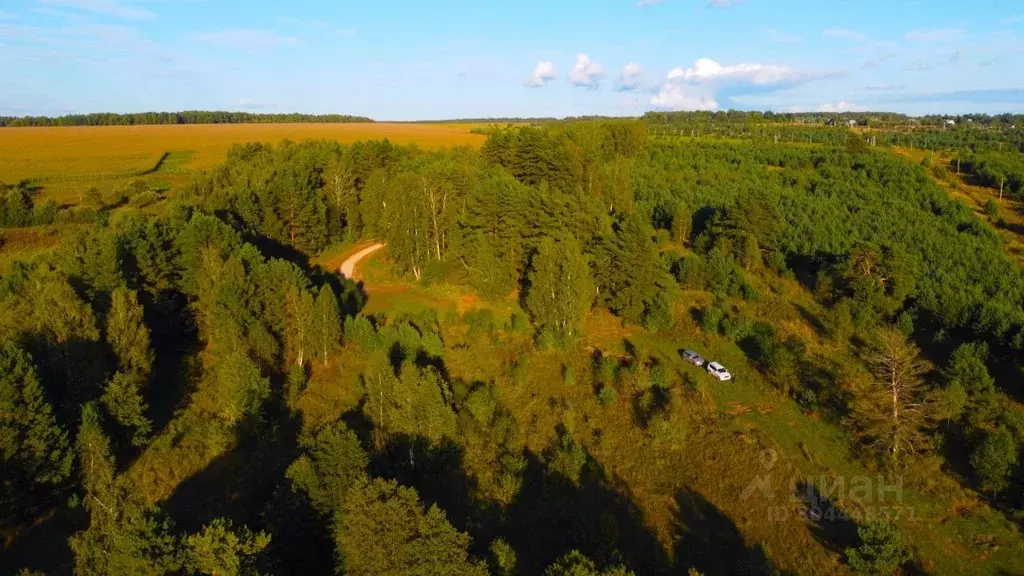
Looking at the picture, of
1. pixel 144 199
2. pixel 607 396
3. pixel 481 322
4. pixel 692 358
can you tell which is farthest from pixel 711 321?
pixel 144 199

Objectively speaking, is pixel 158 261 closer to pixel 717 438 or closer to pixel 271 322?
pixel 271 322

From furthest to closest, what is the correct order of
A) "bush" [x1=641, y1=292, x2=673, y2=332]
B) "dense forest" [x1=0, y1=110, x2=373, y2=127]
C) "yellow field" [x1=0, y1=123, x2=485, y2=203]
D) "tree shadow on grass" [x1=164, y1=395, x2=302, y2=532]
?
"dense forest" [x1=0, y1=110, x2=373, y2=127] → "yellow field" [x1=0, y1=123, x2=485, y2=203] → "bush" [x1=641, y1=292, x2=673, y2=332] → "tree shadow on grass" [x1=164, y1=395, x2=302, y2=532]

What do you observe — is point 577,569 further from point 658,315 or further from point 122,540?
point 658,315

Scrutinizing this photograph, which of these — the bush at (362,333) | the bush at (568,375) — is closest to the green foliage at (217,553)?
the bush at (362,333)

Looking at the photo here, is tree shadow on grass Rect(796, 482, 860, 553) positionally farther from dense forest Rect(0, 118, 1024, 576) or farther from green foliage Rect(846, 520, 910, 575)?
green foliage Rect(846, 520, 910, 575)

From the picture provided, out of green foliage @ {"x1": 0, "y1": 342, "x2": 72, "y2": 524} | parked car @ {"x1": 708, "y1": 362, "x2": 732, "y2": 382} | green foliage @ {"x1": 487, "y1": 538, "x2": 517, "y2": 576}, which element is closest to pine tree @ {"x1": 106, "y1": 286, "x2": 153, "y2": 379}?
green foliage @ {"x1": 0, "y1": 342, "x2": 72, "y2": 524}

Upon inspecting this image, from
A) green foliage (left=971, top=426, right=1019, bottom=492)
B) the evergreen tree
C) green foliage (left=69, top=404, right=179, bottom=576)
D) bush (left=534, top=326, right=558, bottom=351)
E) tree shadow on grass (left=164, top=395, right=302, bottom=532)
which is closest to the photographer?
green foliage (left=69, top=404, right=179, bottom=576)

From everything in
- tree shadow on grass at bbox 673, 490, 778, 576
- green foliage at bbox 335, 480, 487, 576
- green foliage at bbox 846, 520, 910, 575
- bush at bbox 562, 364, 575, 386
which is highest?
green foliage at bbox 335, 480, 487, 576
